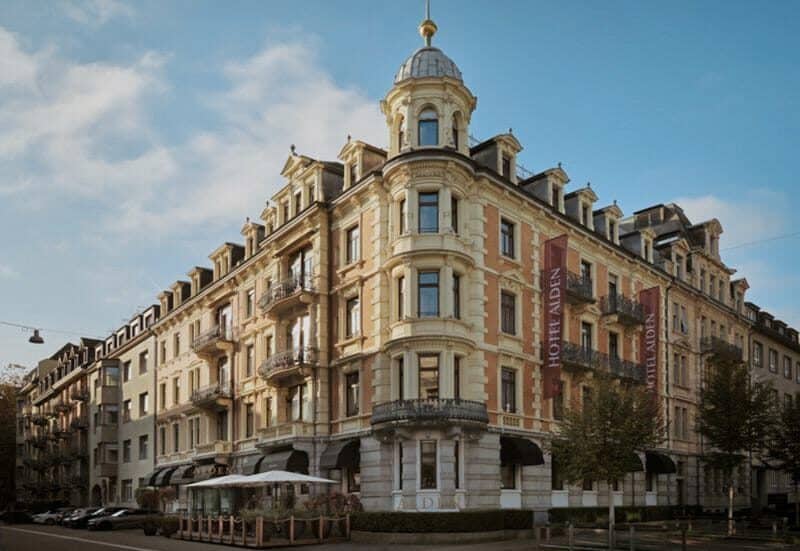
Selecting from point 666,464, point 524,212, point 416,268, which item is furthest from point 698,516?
point 416,268

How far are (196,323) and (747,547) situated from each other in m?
37.4

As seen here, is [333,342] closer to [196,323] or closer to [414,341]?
[414,341]

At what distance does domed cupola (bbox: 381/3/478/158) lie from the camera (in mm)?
34844

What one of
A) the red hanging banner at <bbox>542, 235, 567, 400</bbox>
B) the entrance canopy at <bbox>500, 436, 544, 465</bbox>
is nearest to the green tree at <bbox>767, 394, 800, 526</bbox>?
the red hanging banner at <bbox>542, 235, 567, 400</bbox>

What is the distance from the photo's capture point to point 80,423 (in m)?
76.3

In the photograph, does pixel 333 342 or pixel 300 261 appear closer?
pixel 333 342

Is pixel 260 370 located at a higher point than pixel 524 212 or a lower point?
lower

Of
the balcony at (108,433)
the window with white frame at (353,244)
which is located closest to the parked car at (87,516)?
the balcony at (108,433)

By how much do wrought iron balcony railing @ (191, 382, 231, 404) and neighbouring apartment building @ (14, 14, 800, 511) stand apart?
0.50ft

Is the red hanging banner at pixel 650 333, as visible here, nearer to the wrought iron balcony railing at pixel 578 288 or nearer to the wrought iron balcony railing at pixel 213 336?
the wrought iron balcony railing at pixel 578 288

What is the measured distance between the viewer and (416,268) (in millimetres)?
33906

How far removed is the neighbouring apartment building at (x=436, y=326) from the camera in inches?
1321

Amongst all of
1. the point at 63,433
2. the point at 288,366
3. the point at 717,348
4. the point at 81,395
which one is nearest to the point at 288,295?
the point at 288,366

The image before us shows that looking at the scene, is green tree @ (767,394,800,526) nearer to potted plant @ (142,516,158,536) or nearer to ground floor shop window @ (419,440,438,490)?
ground floor shop window @ (419,440,438,490)
